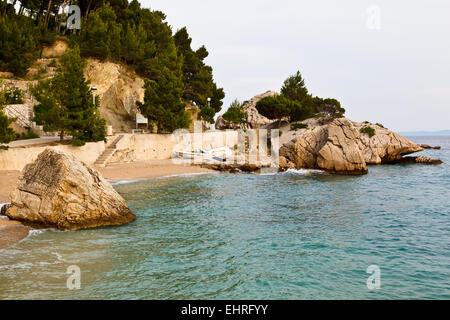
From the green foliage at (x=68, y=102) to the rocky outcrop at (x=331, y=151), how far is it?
23588mm

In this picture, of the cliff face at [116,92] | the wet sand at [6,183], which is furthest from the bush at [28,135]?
the cliff face at [116,92]

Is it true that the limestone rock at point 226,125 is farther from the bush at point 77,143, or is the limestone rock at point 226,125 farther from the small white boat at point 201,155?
the bush at point 77,143

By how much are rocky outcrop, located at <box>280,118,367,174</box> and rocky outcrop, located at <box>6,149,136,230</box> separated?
28.4 meters

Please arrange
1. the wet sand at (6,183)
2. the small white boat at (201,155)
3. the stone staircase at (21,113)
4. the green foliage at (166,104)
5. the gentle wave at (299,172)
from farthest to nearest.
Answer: the green foliage at (166,104)
the small white boat at (201,155)
the gentle wave at (299,172)
the stone staircase at (21,113)
the wet sand at (6,183)

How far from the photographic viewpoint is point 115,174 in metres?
31.0

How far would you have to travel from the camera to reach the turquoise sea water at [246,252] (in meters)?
9.94

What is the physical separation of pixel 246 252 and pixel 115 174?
2107 cm

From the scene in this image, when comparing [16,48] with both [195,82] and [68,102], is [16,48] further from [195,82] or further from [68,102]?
[195,82]

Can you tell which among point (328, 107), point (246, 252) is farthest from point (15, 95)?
point (328, 107)

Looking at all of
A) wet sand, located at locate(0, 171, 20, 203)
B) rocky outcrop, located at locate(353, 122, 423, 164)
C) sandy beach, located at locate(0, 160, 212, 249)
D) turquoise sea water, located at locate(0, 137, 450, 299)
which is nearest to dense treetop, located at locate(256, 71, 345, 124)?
rocky outcrop, located at locate(353, 122, 423, 164)

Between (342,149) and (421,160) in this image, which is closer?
(342,149)

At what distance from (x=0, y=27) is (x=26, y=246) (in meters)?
42.1
